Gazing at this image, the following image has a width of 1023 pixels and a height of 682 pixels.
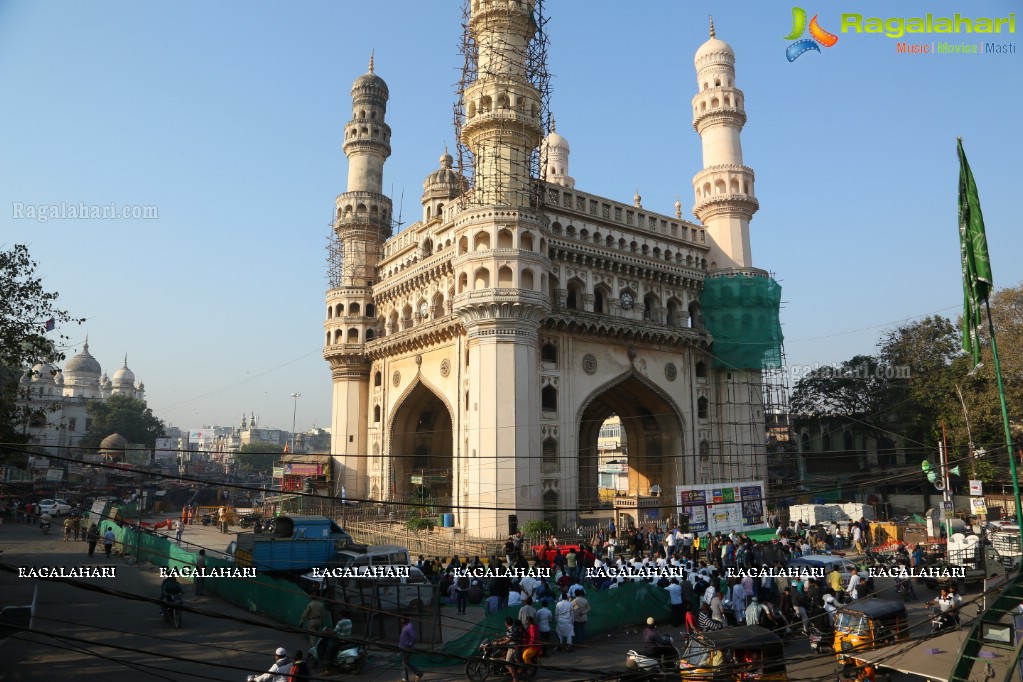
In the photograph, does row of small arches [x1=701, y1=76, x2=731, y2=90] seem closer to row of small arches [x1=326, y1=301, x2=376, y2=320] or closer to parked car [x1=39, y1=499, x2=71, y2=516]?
row of small arches [x1=326, y1=301, x2=376, y2=320]

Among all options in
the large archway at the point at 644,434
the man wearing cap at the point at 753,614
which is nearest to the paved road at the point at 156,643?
the man wearing cap at the point at 753,614

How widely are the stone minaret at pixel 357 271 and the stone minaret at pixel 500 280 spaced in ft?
41.4

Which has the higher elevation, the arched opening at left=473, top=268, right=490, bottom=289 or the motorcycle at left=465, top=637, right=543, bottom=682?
the arched opening at left=473, top=268, right=490, bottom=289

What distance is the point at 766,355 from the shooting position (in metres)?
37.0

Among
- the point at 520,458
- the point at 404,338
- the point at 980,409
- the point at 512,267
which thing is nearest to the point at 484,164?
the point at 512,267

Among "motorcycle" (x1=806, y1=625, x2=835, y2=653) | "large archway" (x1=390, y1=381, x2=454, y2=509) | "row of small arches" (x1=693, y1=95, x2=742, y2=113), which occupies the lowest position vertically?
"motorcycle" (x1=806, y1=625, x2=835, y2=653)

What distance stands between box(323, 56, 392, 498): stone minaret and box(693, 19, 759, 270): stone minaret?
20105 mm

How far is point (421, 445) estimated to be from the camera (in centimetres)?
4097

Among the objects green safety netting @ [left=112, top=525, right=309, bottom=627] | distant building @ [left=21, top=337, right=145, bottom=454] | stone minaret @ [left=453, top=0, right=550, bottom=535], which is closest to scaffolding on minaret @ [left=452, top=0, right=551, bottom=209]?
stone minaret @ [left=453, top=0, right=550, bottom=535]

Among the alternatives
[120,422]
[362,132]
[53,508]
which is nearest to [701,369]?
[362,132]

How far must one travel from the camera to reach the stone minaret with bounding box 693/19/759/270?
38688 millimetres

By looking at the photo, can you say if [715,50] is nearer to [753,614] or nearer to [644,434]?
[644,434]

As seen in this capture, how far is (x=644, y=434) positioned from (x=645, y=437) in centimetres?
17

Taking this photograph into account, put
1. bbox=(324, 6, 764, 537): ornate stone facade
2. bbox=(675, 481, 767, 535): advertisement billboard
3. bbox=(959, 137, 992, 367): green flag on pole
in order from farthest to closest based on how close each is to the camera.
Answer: bbox=(324, 6, 764, 537): ornate stone facade, bbox=(675, 481, 767, 535): advertisement billboard, bbox=(959, 137, 992, 367): green flag on pole
